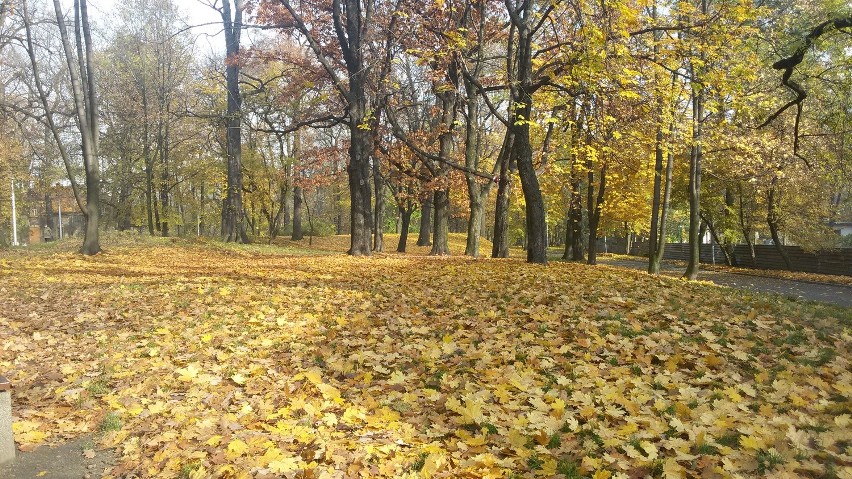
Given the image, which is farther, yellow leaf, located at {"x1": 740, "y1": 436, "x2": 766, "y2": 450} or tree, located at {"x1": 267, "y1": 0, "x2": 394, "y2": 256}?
tree, located at {"x1": 267, "y1": 0, "x2": 394, "y2": 256}

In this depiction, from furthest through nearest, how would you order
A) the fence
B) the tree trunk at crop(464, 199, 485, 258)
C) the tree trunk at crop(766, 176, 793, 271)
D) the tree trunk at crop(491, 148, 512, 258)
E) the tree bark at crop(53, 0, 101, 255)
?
the tree trunk at crop(766, 176, 793, 271), the fence, the tree trunk at crop(491, 148, 512, 258), the tree trunk at crop(464, 199, 485, 258), the tree bark at crop(53, 0, 101, 255)

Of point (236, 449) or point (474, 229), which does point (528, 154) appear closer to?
point (474, 229)

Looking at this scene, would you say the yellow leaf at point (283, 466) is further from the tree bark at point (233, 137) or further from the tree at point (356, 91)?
the tree bark at point (233, 137)

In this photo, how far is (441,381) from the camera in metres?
4.75

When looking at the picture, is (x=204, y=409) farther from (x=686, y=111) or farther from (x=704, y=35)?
(x=686, y=111)

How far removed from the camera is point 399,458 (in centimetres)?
344

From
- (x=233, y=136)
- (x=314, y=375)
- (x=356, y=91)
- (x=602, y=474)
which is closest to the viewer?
(x=602, y=474)

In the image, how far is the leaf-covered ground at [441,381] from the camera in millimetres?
3320

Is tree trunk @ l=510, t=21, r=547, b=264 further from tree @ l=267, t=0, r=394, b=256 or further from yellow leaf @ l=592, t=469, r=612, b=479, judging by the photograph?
yellow leaf @ l=592, t=469, r=612, b=479

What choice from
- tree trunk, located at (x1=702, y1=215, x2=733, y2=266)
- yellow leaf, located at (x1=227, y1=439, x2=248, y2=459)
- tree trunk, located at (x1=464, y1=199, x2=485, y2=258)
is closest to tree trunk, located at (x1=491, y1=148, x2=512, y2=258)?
tree trunk, located at (x1=464, y1=199, x2=485, y2=258)

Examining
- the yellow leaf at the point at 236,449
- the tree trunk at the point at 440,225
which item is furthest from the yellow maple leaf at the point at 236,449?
the tree trunk at the point at 440,225

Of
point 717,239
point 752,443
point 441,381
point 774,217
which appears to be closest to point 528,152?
point 441,381

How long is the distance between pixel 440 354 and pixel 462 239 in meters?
35.5

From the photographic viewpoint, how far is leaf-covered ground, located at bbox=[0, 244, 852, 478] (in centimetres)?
332
